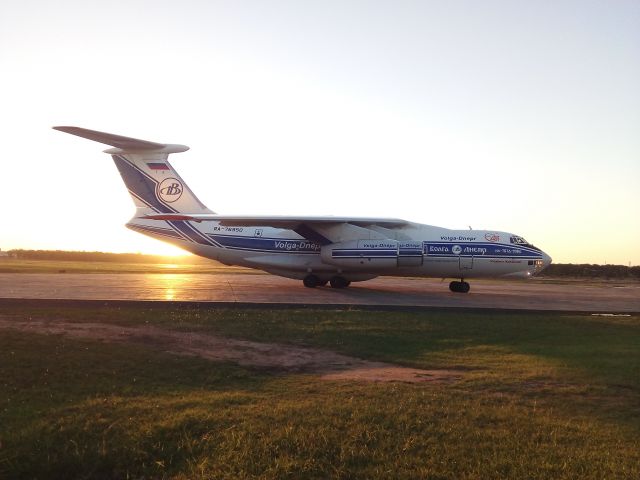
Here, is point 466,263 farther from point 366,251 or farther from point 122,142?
point 122,142

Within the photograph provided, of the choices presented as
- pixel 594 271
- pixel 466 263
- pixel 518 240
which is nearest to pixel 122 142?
pixel 466 263

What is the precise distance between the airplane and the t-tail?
0.05 m

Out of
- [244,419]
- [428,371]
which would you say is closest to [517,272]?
[428,371]

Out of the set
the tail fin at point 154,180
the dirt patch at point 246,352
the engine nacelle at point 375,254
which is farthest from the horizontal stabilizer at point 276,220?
the dirt patch at point 246,352

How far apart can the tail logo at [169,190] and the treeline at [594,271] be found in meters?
42.9

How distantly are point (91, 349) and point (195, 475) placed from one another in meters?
5.40

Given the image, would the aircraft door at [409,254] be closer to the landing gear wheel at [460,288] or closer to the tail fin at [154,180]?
the landing gear wheel at [460,288]

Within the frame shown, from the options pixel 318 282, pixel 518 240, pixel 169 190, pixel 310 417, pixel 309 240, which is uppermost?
pixel 169 190

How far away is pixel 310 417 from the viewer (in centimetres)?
678

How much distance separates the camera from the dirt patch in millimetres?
9484

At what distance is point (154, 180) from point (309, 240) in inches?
328

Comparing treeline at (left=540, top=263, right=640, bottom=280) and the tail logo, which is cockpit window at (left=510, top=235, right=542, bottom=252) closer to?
the tail logo

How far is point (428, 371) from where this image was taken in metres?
Result: 9.78

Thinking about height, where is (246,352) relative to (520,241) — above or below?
below
